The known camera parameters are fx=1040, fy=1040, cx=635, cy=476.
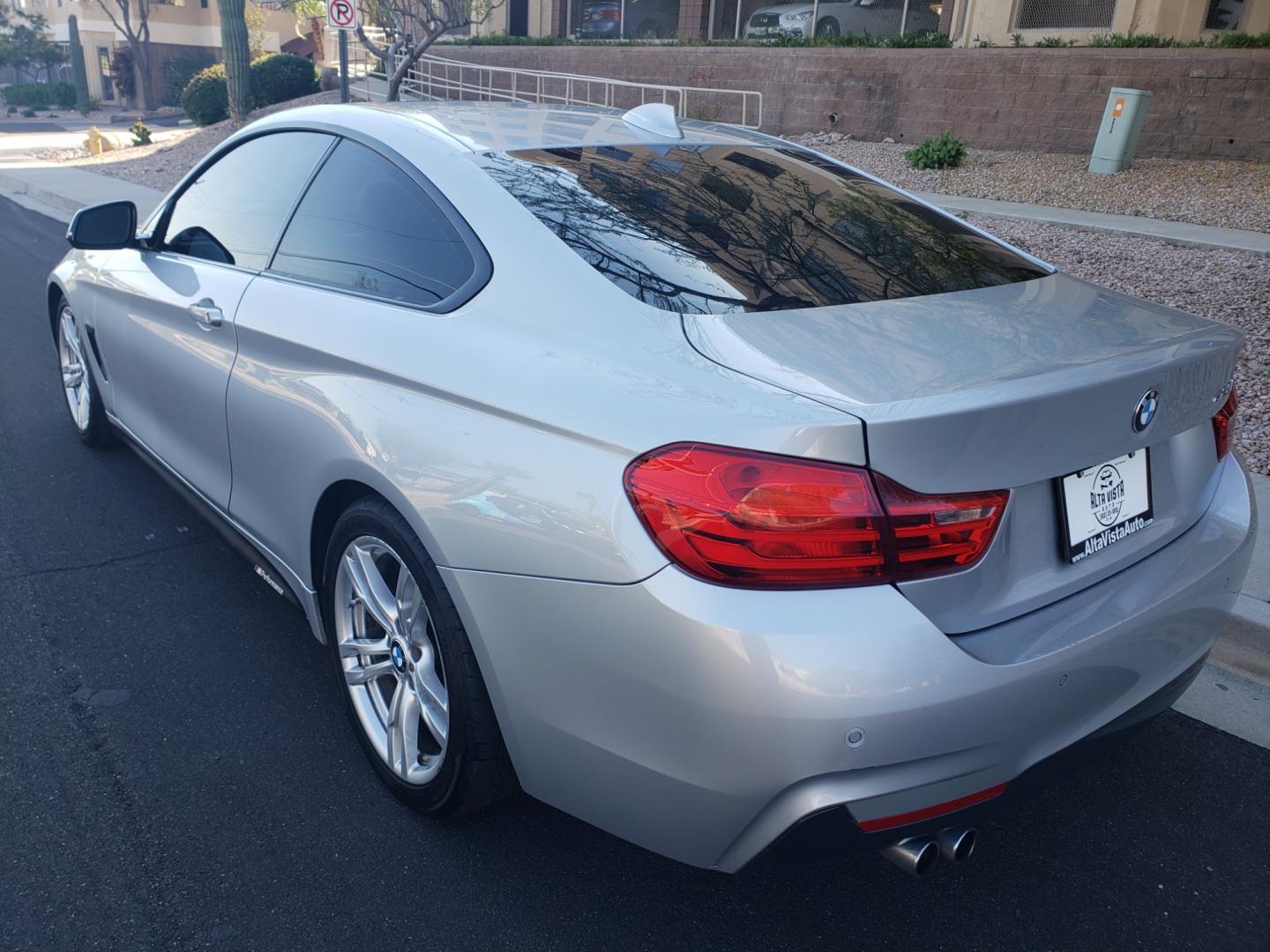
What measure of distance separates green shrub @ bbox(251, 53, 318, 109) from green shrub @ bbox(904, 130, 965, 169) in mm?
18059

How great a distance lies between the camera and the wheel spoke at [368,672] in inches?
106

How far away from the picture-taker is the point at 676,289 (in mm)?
2256

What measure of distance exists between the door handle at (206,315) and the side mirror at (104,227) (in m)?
0.78

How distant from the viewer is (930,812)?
190 cm

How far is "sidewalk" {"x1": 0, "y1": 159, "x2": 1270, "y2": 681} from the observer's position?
3.43 metres

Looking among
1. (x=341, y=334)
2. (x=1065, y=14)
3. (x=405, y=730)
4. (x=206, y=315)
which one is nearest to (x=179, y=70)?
(x=1065, y=14)

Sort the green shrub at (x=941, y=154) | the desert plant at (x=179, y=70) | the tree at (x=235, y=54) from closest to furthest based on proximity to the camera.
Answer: the green shrub at (x=941, y=154) → the tree at (x=235, y=54) → the desert plant at (x=179, y=70)

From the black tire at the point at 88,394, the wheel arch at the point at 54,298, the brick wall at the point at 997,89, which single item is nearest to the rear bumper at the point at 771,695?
the black tire at the point at 88,394

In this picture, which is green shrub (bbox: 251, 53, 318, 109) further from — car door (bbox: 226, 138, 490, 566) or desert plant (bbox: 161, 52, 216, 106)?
car door (bbox: 226, 138, 490, 566)

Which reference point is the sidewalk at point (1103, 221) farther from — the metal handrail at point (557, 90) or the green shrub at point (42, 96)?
the green shrub at point (42, 96)

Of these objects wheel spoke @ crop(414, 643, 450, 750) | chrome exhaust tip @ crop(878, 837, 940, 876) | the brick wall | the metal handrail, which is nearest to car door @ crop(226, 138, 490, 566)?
wheel spoke @ crop(414, 643, 450, 750)

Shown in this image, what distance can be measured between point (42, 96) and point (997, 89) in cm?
4464

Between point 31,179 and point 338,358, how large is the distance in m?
17.8

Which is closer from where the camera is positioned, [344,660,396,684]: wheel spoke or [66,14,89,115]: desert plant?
[344,660,396,684]: wheel spoke
